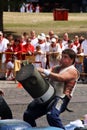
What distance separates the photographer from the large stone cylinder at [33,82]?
7984 millimetres

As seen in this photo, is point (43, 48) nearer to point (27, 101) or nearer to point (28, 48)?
point (28, 48)

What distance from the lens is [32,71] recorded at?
8.08 meters

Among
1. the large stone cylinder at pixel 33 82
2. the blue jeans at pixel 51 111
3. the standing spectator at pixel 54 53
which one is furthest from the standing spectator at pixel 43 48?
the large stone cylinder at pixel 33 82

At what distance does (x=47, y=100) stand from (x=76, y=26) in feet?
98.5

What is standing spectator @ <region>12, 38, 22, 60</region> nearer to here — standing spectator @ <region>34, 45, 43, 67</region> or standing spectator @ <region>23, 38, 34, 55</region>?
standing spectator @ <region>23, 38, 34, 55</region>

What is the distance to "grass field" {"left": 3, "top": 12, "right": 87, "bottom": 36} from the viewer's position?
116 feet

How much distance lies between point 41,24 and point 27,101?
77.2ft

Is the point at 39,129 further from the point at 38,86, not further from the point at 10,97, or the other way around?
the point at 10,97

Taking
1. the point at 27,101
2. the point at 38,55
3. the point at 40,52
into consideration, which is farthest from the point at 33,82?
the point at 38,55

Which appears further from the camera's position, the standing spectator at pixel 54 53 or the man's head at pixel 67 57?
the standing spectator at pixel 54 53

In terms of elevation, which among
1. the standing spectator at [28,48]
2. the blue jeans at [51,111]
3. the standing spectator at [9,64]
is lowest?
the standing spectator at [9,64]

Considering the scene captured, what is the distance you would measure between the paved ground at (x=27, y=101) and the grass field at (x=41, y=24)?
14490 millimetres

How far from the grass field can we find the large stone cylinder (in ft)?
83.1

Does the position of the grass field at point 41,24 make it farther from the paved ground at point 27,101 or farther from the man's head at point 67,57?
the man's head at point 67,57
